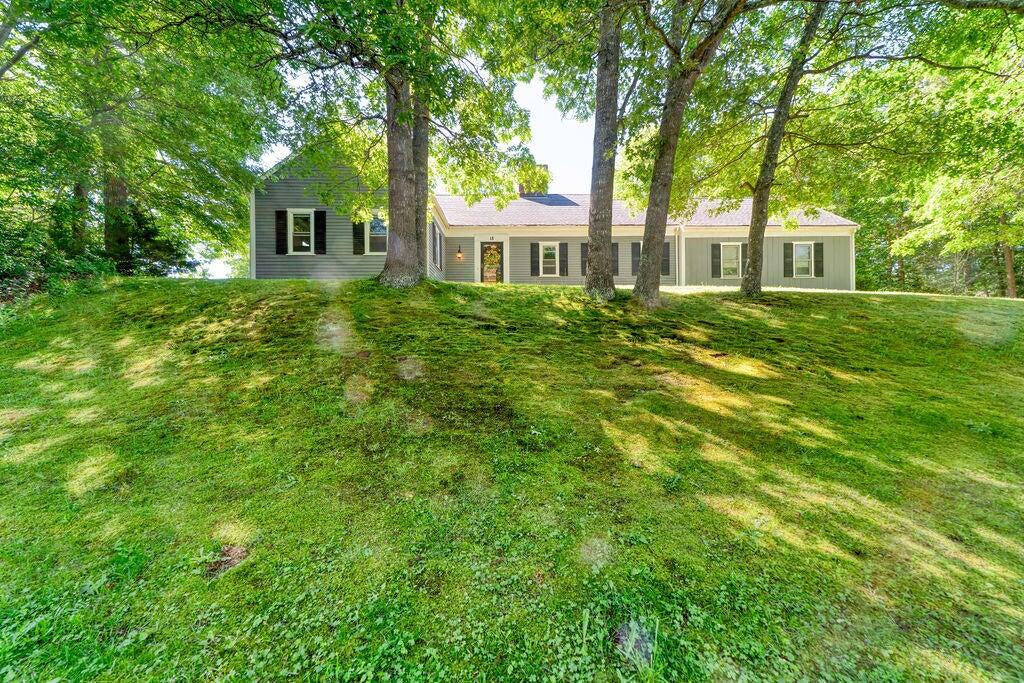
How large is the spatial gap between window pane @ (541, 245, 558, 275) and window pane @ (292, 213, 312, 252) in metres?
8.95

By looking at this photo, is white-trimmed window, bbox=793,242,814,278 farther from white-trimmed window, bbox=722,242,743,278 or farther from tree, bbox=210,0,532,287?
tree, bbox=210,0,532,287

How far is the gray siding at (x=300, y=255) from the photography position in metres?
13.3

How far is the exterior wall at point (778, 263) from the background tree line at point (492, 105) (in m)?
3.98

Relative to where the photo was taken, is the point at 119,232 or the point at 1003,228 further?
the point at 1003,228

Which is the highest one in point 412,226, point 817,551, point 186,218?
point 186,218

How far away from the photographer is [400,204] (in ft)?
25.7

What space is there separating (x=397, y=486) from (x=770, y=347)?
18.9 ft

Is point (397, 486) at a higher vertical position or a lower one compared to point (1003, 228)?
lower

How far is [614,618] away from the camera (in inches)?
77.2

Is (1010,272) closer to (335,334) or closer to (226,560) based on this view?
(335,334)

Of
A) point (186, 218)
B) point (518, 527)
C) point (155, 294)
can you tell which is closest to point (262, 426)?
point (518, 527)

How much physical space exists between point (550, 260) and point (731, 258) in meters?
7.67

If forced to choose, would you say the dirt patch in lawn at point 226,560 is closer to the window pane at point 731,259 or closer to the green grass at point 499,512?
the green grass at point 499,512

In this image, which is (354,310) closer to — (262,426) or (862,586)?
(262,426)
